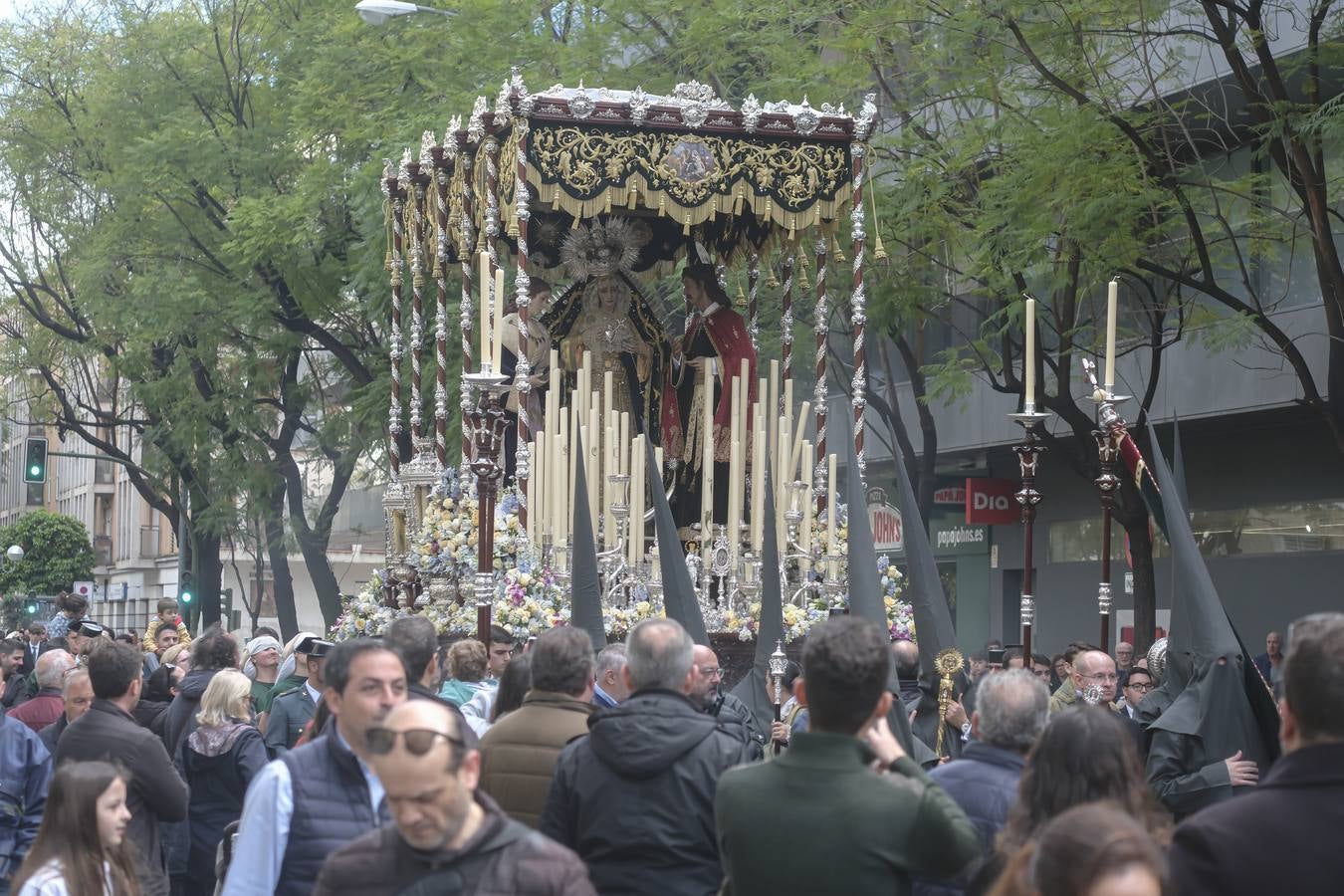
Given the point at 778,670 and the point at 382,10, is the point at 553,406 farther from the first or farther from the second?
the point at 382,10

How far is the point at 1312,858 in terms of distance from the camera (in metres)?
3.90

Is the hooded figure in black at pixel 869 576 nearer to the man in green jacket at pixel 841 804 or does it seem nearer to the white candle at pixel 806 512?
the man in green jacket at pixel 841 804

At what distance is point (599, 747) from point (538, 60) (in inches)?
673

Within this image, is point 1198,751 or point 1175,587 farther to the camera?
point 1175,587

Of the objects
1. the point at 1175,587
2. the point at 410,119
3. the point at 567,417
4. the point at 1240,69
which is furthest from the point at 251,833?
the point at 410,119

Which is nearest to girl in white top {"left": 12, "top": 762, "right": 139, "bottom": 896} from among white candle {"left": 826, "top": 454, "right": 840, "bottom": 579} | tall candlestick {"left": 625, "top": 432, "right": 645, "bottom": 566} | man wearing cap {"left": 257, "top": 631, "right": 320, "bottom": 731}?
man wearing cap {"left": 257, "top": 631, "right": 320, "bottom": 731}

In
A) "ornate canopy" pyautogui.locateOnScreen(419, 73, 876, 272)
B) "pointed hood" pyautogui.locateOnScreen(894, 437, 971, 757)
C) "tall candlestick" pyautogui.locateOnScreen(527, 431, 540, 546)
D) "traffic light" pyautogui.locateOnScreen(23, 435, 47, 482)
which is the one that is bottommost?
"pointed hood" pyautogui.locateOnScreen(894, 437, 971, 757)

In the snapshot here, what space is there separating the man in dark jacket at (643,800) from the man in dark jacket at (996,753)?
0.66 meters

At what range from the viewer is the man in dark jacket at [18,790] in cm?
791

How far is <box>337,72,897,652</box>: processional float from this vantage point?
14.3 m

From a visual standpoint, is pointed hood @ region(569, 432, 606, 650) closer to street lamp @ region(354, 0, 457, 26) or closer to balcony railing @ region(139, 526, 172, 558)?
Answer: street lamp @ region(354, 0, 457, 26)

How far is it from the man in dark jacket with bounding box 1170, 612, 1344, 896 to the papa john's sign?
2524cm

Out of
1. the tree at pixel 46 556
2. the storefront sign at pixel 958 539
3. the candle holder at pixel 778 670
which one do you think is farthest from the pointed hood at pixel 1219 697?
the tree at pixel 46 556

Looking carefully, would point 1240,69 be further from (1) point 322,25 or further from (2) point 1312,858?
(1) point 322,25
